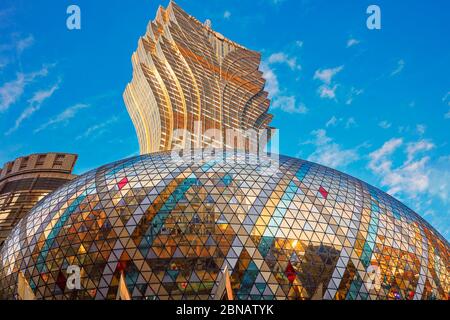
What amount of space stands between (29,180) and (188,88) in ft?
144

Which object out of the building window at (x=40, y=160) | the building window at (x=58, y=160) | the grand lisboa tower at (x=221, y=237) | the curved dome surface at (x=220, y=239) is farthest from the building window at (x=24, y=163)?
the curved dome surface at (x=220, y=239)

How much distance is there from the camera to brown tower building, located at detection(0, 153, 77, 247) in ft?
232

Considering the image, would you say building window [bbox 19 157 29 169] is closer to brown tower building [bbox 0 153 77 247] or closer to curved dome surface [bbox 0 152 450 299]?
brown tower building [bbox 0 153 77 247]

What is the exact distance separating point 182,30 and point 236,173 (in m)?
91.0

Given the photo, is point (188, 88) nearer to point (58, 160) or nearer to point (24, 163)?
point (58, 160)

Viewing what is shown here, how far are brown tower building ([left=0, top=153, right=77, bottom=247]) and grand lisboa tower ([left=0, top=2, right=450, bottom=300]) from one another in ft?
130

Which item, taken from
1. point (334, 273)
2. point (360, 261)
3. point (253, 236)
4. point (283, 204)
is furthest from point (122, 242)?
point (360, 261)

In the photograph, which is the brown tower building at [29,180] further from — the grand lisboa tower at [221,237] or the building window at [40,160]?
the grand lisboa tower at [221,237]

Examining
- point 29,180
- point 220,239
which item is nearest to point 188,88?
point 29,180

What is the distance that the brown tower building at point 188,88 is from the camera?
342ft

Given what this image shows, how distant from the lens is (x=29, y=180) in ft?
260

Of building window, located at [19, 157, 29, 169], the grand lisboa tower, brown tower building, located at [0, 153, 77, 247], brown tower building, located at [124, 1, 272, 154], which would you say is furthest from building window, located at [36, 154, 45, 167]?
the grand lisboa tower

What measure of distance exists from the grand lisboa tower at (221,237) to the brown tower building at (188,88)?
6664 centimetres
